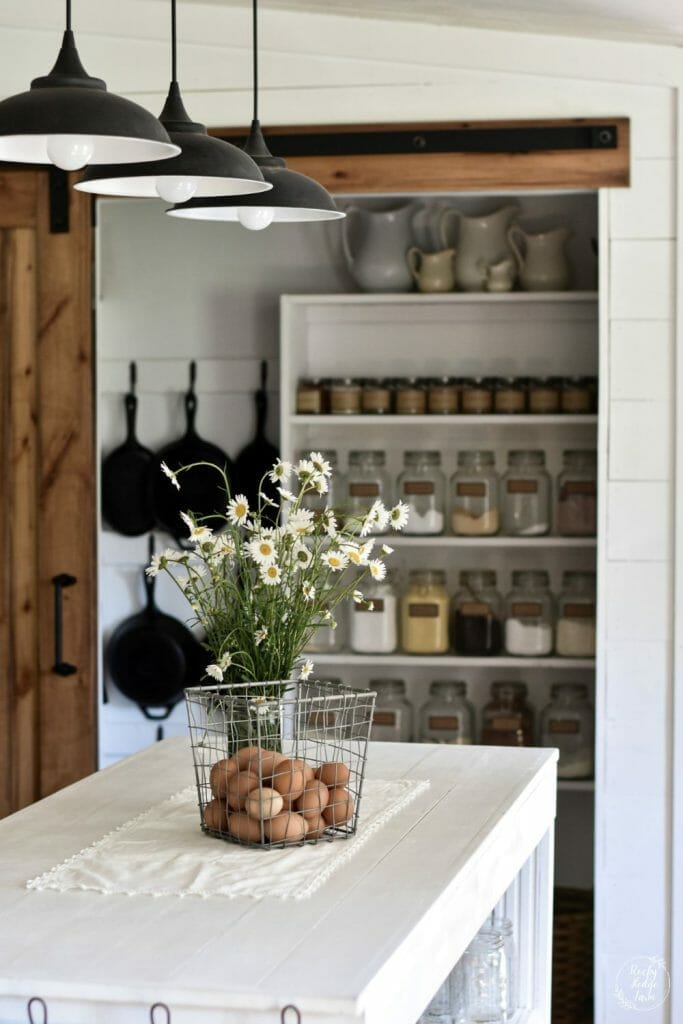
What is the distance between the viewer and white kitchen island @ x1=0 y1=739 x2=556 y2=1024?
1616mm

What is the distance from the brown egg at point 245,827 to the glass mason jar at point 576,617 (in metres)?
2.42

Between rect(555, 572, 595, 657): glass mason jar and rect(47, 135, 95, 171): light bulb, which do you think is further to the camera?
rect(555, 572, 595, 657): glass mason jar

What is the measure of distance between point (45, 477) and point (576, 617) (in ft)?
5.57

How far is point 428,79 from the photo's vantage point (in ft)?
12.9

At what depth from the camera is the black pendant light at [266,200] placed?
2562 millimetres

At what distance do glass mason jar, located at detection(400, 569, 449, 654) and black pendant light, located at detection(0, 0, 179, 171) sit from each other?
8.61 ft

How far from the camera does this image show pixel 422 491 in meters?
4.57

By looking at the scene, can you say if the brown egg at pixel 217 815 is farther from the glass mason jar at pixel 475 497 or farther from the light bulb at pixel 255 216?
the glass mason jar at pixel 475 497

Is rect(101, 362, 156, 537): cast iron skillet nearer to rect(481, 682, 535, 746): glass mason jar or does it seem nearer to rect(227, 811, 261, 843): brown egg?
rect(481, 682, 535, 746): glass mason jar

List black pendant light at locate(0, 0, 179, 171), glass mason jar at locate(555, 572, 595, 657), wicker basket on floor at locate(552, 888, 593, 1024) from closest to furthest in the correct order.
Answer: black pendant light at locate(0, 0, 179, 171)
wicker basket on floor at locate(552, 888, 593, 1024)
glass mason jar at locate(555, 572, 595, 657)

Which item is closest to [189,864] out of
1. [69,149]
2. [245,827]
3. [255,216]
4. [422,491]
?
[245,827]

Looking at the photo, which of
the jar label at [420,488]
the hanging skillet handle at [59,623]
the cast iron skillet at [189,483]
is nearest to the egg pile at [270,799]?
the hanging skillet handle at [59,623]

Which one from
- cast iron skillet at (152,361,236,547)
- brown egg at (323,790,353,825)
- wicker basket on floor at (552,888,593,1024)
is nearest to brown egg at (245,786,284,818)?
brown egg at (323,790,353,825)

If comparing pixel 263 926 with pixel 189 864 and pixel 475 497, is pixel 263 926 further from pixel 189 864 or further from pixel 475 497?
pixel 475 497
